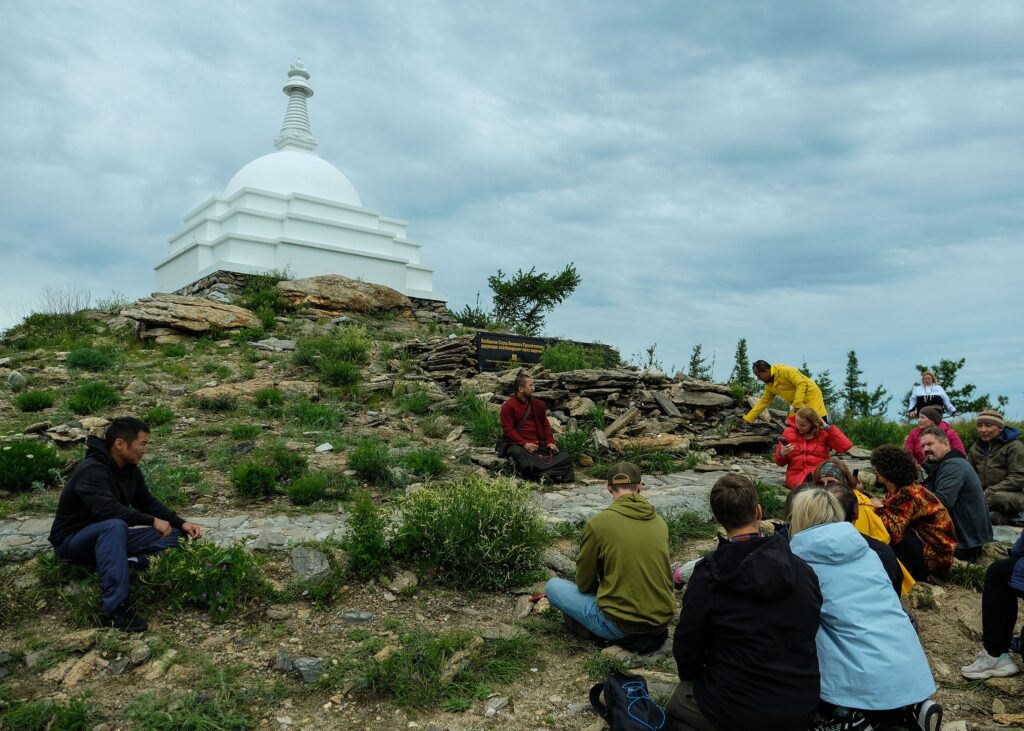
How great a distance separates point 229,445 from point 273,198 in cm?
1504

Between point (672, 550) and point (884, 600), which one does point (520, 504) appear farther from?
point (884, 600)

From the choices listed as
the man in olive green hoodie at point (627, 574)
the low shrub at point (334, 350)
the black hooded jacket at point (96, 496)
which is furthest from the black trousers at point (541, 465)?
the low shrub at point (334, 350)

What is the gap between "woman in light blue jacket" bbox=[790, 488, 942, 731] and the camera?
300 centimetres

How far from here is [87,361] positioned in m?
12.5

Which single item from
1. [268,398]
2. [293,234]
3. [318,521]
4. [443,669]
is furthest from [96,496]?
[293,234]

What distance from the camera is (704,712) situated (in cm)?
301

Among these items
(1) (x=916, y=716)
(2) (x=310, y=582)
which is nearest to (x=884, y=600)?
(1) (x=916, y=716)

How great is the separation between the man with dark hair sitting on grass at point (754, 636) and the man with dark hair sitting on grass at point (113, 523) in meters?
3.46

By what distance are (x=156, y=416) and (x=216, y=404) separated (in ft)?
3.58

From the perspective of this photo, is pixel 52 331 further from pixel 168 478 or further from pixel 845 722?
pixel 845 722

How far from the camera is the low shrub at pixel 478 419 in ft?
32.5

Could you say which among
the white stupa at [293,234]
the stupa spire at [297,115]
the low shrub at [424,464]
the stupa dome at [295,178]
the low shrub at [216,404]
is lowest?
the low shrub at [424,464]

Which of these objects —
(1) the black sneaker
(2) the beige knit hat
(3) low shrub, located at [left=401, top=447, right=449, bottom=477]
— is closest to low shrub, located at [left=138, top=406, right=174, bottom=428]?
(3) low shrub, located at [left=401, top=447, right=449, bottom=477]

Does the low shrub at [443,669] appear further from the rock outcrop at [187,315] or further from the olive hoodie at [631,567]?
the rock outcrop at [187,315]
